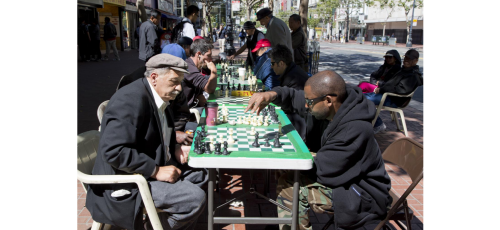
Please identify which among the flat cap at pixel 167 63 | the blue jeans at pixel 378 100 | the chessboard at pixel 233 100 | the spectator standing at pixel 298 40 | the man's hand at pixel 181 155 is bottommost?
the man's hand at pixel 181 155

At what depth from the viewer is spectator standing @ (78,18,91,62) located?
13930mm

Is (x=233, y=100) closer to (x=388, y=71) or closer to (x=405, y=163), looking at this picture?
(x=405, y=163)

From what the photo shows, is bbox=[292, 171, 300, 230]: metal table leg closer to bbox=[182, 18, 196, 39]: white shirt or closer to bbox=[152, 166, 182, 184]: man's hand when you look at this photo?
bbox=[152, 166, 182, 184]: man's hand

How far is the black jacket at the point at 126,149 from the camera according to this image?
2062mm

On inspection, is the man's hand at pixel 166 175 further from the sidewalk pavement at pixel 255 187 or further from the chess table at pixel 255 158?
the sidewalk pavement at pixel 255 187

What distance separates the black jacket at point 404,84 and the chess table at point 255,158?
3.14 m

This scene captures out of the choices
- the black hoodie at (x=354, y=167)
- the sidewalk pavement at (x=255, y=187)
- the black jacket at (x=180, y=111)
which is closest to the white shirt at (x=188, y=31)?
the sidewalk pavement at (x=255, y=187)

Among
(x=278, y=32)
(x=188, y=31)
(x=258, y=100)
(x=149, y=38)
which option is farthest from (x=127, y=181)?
(x=188, y=31)

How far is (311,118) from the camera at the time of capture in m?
3.04

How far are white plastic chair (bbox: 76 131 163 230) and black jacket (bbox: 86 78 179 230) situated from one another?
2.6 inches

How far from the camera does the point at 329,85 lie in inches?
93.1

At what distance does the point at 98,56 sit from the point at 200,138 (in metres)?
14.9

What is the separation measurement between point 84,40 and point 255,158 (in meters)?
14.5
